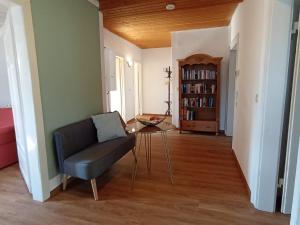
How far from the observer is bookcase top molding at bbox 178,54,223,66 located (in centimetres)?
429

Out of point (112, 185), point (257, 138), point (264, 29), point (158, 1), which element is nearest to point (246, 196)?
point (257, 138)

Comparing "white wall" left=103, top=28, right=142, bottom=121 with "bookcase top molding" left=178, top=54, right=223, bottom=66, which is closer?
"bookcase top molding" left=178, top=54, right=223, bottom=66

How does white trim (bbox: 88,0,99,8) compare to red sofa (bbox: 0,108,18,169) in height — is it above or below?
above

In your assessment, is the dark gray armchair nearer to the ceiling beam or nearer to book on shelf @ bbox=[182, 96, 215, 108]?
the ceiling beam

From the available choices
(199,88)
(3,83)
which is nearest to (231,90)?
(199,88)

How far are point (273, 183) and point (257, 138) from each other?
445 mm

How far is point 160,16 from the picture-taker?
11.9 ft

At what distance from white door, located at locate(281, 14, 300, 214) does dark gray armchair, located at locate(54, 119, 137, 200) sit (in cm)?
161

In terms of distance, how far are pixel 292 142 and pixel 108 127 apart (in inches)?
82.8

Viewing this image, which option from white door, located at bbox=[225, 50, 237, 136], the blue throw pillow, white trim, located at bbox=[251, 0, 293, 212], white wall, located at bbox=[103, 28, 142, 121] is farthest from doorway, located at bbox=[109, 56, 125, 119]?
white trim, located at bbox=[251, 0, 293, 212]

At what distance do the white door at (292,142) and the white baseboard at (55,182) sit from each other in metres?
2.38

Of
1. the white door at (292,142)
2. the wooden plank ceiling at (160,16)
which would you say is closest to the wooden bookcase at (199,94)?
the wooden plank ceiling at (160,16)

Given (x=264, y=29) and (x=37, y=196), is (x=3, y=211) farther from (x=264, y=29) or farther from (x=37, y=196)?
(x=264, y=29)

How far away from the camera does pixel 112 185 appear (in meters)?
2.45
